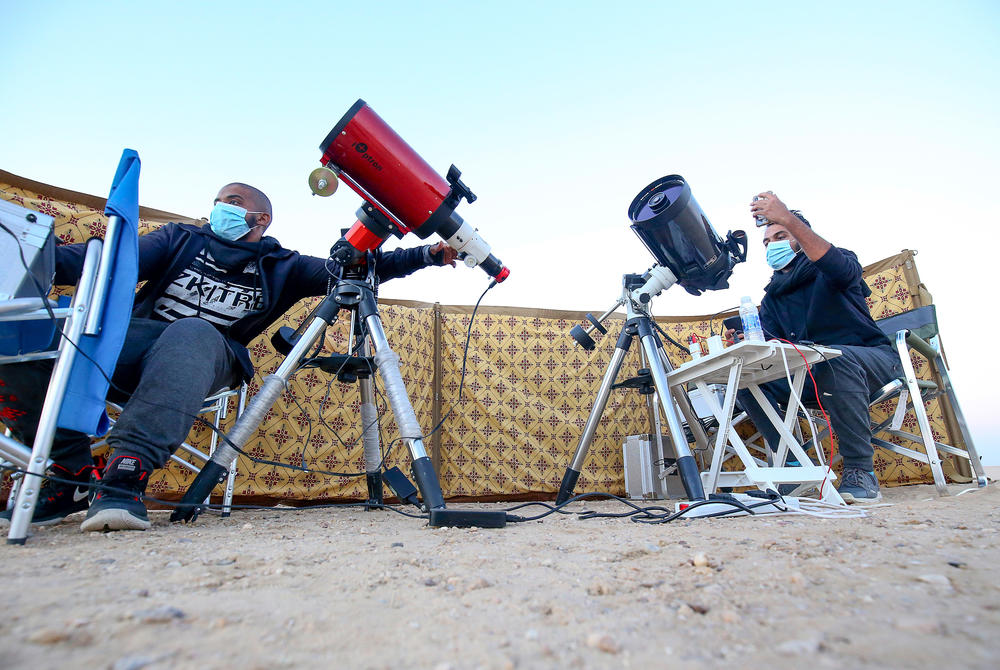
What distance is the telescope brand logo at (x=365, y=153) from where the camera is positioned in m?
1.80

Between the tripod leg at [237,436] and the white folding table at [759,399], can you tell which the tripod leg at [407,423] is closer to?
the tripod leg at [237,436]

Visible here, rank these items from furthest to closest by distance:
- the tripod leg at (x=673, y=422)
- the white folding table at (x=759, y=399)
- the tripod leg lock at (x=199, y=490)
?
the white folding table at (x=759, y=399), the tripod leg at (x=673, y=422), the tripod leg lock at (x=199, y=490)

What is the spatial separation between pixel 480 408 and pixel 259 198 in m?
1.80

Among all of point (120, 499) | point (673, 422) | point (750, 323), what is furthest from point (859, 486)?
point (120, 499)

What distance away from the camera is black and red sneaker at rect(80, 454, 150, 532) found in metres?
1.27

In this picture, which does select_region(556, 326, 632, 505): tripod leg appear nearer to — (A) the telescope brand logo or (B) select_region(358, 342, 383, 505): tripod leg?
(B) select_region(358, 342, 383, 505): tripod leg

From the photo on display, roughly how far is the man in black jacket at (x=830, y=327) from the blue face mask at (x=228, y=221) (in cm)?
241

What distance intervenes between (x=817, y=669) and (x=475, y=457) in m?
2.78

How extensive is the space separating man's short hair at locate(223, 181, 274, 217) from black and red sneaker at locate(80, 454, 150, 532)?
1.36 meters

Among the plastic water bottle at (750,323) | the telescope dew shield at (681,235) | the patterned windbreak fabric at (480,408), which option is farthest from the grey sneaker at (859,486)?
the patterned windbreak fabric at (480,408)

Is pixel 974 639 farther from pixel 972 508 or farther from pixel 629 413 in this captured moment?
pixel 629 413

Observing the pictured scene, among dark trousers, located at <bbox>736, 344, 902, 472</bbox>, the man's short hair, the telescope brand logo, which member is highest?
the man's short hair

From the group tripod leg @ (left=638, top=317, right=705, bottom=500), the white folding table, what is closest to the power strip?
tripod leg @ (left=638, top=317, right=705, bottom=500)

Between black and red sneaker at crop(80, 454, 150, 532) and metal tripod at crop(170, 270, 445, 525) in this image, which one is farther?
metal tripod at crop(170, 270, 445, 525)
